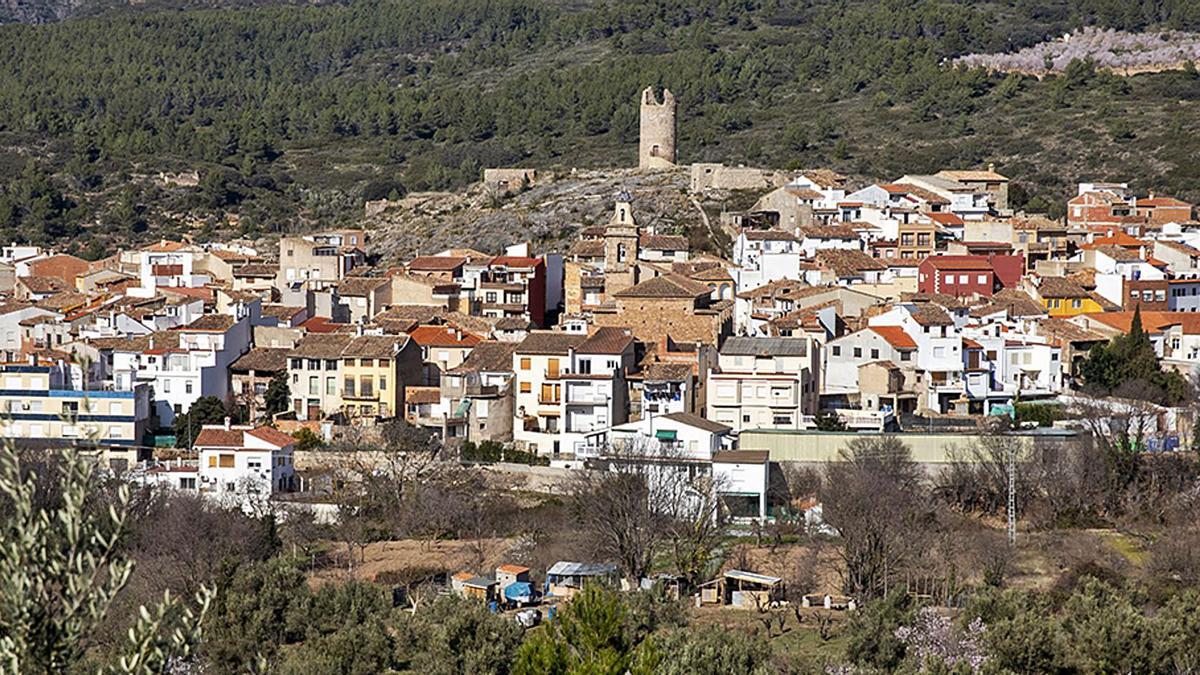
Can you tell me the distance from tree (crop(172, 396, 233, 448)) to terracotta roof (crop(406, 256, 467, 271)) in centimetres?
904

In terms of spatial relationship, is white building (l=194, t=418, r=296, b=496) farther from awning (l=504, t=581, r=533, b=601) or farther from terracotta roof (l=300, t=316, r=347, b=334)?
terracotta roof (l=300, t=316, r=347, b=334)

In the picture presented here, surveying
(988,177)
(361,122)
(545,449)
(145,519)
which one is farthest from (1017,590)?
(361,122)

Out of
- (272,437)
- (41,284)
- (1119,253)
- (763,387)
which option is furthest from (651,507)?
(41,284)

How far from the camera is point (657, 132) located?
6862 cm

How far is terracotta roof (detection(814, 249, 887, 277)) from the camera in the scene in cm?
4566

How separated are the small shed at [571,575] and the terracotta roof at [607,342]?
21.7 feet

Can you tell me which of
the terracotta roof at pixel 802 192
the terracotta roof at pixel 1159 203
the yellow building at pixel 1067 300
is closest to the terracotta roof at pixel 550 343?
the yellow building at pixel 1067 300

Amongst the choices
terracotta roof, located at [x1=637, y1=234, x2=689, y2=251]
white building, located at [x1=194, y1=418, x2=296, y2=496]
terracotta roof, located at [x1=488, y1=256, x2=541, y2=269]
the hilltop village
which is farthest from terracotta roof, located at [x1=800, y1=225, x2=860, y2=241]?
white building, located at [x1=194, y1=418, x2=296, y2=496]

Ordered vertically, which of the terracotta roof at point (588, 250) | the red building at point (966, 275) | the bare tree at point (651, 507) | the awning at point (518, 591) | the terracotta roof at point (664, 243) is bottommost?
the awning at point (518, 591)

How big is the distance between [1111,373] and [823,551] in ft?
34.0

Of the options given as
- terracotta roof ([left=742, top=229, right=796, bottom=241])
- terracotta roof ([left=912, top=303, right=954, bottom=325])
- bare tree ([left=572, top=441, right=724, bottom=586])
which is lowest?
bare tree ([left=572, top=441, right=724, bottom=586])

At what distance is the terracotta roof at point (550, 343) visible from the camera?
37.5 m

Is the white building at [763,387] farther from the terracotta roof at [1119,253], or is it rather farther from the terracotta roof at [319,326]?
the terracotta roof at [1119,253]

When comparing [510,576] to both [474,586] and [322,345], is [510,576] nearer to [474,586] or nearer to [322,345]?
[474,586]
